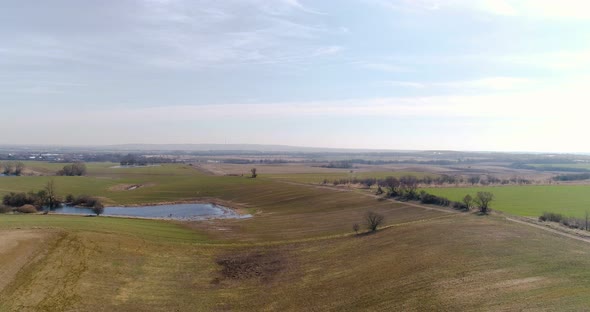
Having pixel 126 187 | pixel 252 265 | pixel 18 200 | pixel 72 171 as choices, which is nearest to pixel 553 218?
pixel 252 265

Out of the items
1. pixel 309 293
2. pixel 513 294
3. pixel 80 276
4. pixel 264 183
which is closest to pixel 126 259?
pixel 80 276

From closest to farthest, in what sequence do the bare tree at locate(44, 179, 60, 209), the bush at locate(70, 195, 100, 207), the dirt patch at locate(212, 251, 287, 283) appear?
the dirt patch at locate(212, 251, 287, 283), the bare tree at locate(44, 179, 60, 209), the bush at locate(70, 195, 100, 207)

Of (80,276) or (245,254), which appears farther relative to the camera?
(245,254)

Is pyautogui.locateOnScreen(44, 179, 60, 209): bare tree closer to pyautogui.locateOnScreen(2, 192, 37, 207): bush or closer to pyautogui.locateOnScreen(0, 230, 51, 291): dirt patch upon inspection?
pyautogui.locateOnScreen(2, 192, 37, 207): bush

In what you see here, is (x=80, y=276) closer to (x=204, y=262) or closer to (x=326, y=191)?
(x=204, y=262)

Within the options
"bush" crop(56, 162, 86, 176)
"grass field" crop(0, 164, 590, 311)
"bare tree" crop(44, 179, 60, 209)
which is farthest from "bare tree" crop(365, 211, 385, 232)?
"bush" crop(56, 162, 86, 176)
